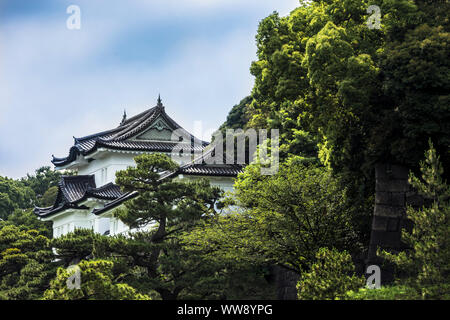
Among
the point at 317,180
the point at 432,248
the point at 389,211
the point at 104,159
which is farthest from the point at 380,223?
the point at 104,159

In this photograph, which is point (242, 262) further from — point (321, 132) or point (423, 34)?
point (423, 34)

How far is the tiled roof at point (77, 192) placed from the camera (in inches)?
1318

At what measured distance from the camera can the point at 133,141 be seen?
36.1 meters

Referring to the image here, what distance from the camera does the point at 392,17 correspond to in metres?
15.5

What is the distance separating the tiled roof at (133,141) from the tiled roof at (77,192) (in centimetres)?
187

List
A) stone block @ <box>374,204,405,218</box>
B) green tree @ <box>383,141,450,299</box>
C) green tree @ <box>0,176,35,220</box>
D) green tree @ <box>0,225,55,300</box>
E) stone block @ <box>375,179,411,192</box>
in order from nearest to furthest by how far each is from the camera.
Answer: green tree @ <box>383,141,450,299</box> < stone block @ <box>374,204,405,218</box> < stone block @ <box>375,179,411,192</box> < green tree @ <box>0,225,55,300</box> < green tree @ <box>0,176,35,220</box>

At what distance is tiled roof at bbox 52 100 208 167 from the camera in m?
35.3

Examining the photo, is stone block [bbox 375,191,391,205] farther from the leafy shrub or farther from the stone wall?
the leafy shrub

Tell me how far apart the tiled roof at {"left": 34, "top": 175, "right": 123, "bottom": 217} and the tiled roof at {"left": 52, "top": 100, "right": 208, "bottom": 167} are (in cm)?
187

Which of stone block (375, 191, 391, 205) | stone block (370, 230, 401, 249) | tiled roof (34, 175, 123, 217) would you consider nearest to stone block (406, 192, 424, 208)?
stone block (375, 191, 391, 205)

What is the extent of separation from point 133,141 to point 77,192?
474 centimetres

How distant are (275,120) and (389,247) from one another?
13917 millimetres

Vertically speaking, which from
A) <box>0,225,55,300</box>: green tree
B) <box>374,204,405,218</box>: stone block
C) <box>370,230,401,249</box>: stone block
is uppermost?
<box>374,204,405,218</box>: stone block

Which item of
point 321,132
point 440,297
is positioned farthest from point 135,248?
point 440,297
